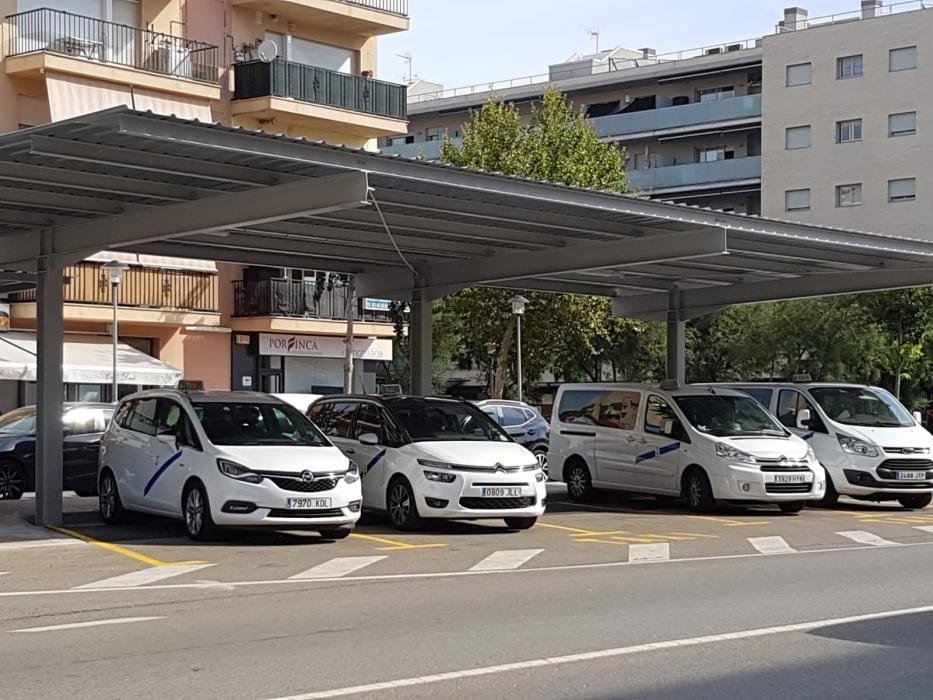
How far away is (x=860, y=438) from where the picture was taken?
73.1 ft

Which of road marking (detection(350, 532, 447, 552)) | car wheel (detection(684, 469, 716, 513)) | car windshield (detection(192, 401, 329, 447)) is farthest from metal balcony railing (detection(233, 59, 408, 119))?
road marking (detection(350, 532, 447, 552))

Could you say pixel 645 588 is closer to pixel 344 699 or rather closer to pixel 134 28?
pixel 344 699

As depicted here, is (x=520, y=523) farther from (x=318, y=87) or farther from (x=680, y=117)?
(x=680, y=117)

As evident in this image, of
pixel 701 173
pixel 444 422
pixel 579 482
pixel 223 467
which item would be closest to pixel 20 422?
pixel 444 422

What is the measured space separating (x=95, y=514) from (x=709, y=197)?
57.6m

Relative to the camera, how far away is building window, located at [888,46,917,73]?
66.6m

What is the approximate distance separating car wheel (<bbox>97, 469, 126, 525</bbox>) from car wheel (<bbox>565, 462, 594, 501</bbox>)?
308 inches

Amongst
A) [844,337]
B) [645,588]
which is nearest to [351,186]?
[645,588]

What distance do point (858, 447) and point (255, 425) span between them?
31.3 ft

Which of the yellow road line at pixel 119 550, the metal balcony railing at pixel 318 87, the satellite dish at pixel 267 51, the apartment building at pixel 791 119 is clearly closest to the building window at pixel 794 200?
the apartment building at pixel 791 119

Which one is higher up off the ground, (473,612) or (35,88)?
(35,88)

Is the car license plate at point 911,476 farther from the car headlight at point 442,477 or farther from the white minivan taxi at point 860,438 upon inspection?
the car headlight at point 442,477

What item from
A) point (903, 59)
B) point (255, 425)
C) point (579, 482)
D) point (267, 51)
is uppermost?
point (903, 59)

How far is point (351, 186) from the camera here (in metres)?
15.8
